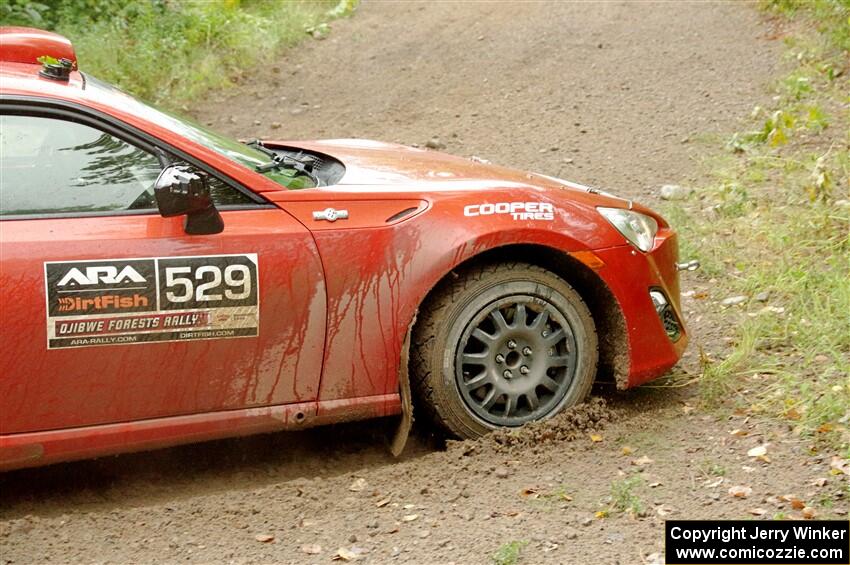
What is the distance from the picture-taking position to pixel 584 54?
11539mm

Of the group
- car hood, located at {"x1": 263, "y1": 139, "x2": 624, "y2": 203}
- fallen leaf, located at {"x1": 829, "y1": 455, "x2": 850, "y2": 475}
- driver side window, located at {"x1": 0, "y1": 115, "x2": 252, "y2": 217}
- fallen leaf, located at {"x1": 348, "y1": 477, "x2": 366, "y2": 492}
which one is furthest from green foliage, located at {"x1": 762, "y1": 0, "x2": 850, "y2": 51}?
driver side window, located at {"x1": 0, "y1": 115, "x2": 252, "y2": 217}

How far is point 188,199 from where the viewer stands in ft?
13.0

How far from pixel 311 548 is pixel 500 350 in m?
1.15

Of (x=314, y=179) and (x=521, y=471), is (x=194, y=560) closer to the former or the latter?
(x=521, y=471)

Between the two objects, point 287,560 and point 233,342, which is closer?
point 287,560

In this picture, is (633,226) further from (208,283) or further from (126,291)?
(126,291)

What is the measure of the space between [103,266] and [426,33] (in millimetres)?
9510

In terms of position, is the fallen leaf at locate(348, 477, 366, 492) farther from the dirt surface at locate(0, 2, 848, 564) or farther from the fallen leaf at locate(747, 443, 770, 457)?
the fallen leaf at locate(747, 443, 770, 457)

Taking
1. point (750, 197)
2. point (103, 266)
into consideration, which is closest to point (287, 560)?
point (103, 266)

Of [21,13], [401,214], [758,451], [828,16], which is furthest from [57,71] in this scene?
[828,16]

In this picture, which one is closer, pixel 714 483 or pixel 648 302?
pixel 714 483

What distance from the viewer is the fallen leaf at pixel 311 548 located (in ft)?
12.7

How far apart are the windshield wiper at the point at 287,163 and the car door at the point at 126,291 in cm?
32

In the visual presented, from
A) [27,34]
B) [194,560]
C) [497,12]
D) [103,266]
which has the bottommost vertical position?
[194,560]
